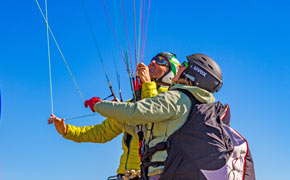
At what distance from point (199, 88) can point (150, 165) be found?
37.3 inches

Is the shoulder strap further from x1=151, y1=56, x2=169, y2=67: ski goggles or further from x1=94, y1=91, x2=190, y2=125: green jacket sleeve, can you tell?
x1=151, y1=56, x2=169, y2=67: ski goggles

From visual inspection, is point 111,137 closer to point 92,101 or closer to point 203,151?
point 92,101

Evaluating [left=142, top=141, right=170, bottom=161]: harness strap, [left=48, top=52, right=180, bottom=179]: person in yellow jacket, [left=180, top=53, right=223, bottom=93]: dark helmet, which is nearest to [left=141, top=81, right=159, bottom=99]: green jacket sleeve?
[left=48, top=52, right=180, bottom=179]: person in yellow jacket

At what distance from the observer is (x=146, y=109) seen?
13.6 ft

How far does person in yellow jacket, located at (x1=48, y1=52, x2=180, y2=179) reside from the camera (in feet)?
18.3

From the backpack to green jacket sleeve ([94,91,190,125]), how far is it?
7.4 inches

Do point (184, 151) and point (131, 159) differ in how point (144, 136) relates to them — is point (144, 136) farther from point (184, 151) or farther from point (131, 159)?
point (131, 159)

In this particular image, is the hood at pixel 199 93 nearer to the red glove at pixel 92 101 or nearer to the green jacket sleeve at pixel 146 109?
the green jacket sleeve at pixel 146 109

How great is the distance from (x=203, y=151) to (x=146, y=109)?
68cm

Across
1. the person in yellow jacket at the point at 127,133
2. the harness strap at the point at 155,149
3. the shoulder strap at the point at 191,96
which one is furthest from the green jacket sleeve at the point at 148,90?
the harness strap at the point at 155,149

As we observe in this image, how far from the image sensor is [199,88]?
14.5ft

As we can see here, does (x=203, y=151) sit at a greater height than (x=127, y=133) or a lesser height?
lesser

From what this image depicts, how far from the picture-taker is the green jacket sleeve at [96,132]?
605 centimetres

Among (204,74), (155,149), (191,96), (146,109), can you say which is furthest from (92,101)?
(204,74)
